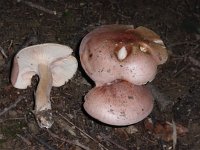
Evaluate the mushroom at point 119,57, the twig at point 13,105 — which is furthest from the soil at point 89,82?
the mushroom at point 119,57

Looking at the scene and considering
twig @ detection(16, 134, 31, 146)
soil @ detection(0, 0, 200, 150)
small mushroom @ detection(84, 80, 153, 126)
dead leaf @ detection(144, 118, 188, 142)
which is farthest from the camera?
dead leaf @ detection(144, 118, 188, 142)

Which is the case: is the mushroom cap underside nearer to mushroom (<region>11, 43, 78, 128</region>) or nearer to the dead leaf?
mushroom (<region>11, 43, 78, 128</region>)

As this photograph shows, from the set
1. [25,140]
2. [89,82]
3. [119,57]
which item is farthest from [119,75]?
[25,140]

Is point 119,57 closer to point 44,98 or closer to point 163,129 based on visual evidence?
point 44,98

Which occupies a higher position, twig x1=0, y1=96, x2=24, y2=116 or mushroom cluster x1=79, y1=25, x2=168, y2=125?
mushroom cluster x1=79, y1=25, x2=168, y2=125

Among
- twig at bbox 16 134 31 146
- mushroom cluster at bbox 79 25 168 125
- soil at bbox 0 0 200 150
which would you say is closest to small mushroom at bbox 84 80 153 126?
mushroom cluster at bbox 79 25 168 125

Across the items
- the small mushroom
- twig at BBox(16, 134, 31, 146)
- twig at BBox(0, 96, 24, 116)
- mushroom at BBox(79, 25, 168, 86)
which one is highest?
mushroom at BBox(79, 25, 168, 86)

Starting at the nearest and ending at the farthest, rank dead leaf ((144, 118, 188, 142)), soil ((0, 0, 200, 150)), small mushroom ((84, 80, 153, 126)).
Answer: small mushroom ((84, 80, 153, 126))
soil ((0, 0, 200, 150))
dead leaf ((144, 118, 188, 142))

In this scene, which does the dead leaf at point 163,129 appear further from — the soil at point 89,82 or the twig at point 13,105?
the twig at point 13,105

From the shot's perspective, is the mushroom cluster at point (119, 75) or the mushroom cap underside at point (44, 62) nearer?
the mushroom cluster at point (119, 75)
